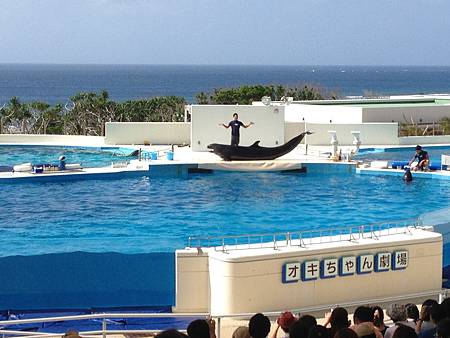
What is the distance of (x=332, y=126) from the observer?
22.1m

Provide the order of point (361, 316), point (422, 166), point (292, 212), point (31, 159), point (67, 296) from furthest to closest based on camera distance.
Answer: point (31, 159), point (422, 166), point (292, 212), point (67, 296), point (361, 316)

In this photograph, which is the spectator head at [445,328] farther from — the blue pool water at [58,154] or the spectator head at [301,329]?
the blue pool water at [58,154]

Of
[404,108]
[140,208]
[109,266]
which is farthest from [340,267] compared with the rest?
[404,108]

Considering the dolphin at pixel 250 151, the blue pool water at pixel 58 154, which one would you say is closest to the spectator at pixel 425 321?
the dolphin at pixel 250 151

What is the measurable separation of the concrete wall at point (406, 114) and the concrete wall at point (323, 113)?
0.26 metres

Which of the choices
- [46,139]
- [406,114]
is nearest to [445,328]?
[46,139]

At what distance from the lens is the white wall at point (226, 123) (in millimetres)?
20734

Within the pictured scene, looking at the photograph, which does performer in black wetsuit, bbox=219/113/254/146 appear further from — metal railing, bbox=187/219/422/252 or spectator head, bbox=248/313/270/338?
spectator head, bbox=248/313/270/338

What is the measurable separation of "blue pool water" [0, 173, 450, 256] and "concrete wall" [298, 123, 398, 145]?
10.9 feet

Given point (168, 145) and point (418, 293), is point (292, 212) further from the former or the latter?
point (168, 145)

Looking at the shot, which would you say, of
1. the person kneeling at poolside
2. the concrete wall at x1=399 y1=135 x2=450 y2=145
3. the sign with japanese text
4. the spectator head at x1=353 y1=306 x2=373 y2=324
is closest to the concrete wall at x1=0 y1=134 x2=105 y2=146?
the concrete wall at x1=399 y1=135 x2=450 y2=145

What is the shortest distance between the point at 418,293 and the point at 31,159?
12730mm

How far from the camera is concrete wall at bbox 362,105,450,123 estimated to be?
78.8 feet

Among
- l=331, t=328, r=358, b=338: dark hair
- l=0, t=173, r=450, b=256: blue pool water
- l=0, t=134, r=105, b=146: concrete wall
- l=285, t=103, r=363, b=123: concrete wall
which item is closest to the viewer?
l=331, t=328, r=358, b=338: dark hair
